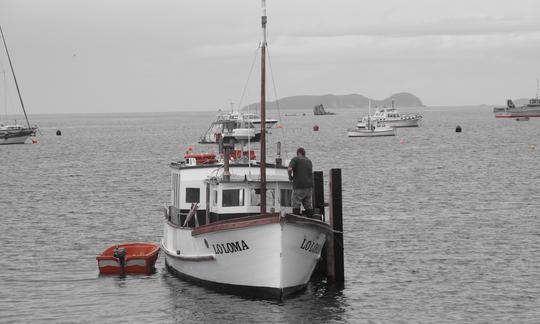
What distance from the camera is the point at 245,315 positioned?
27219 mm

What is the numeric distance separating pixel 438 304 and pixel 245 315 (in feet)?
21.1

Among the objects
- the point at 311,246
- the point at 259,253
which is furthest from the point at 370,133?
the point at 259,253

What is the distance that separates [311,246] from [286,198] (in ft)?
7.65

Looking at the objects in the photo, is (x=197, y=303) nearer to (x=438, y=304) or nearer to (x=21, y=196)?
(x=438, y=304)

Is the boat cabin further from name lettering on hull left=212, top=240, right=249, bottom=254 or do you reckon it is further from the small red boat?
the small red boat

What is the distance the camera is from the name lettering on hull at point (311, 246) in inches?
1097

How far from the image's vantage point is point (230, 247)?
27.8 m

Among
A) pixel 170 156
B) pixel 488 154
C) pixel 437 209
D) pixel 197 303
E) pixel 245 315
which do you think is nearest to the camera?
pixel 245 315

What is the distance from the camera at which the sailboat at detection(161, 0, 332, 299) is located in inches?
1065

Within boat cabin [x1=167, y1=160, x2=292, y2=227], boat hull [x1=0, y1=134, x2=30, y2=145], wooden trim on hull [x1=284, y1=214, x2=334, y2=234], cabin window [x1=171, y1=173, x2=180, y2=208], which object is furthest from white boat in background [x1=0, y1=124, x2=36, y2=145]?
wooden trim on hull [x1=284, y1=214, x2=334, y2=234]

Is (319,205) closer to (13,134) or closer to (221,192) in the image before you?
(221,192)

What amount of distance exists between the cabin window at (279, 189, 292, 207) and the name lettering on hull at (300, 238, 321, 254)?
186 centimetres

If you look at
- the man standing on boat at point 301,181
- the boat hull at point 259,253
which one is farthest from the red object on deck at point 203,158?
the man standing on boat at point 301,181

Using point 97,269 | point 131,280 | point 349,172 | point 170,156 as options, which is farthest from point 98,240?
point 170,156
